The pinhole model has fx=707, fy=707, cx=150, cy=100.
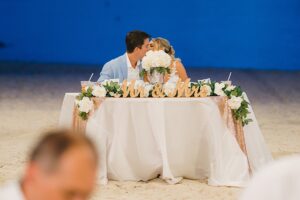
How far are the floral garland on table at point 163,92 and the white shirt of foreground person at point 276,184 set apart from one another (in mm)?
4580

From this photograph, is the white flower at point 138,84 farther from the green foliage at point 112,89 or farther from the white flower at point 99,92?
the white flower at point 99,92

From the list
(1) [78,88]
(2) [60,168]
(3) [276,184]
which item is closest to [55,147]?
(2) [60,168]

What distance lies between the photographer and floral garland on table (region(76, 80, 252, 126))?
229 inches

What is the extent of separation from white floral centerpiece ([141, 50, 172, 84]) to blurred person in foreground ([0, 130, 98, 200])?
15.9ft

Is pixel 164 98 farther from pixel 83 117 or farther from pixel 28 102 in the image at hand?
pixel 28 102

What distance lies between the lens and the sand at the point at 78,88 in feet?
19.2

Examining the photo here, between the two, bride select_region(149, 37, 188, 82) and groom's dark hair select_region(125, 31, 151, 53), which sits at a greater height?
groom's dark hair select_region(125, 31, 151, 53)

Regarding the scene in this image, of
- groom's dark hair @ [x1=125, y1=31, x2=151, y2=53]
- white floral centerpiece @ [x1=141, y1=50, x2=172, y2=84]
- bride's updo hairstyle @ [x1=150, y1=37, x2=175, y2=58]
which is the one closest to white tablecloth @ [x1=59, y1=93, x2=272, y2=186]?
white floral centerpiece @ [x1=141, y1=50, x2=172, y2=84]

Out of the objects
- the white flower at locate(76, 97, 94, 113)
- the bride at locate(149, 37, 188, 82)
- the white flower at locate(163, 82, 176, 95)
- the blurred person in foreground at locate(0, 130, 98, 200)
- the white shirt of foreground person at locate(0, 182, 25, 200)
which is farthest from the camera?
the bride at locate(149, 37, 188, 82)

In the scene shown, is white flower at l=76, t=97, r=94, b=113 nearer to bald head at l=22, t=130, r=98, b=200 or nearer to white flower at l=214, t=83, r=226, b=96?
white flower at l=214, t=83, r=226, b=96

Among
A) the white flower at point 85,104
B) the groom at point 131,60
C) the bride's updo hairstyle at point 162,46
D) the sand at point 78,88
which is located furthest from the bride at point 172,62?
the sand at point 78,88

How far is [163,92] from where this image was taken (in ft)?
19.2

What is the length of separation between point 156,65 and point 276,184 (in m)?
4.71

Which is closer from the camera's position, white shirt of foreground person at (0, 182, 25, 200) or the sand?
white shirt of foreground person at (0, 182, 25, 200)
